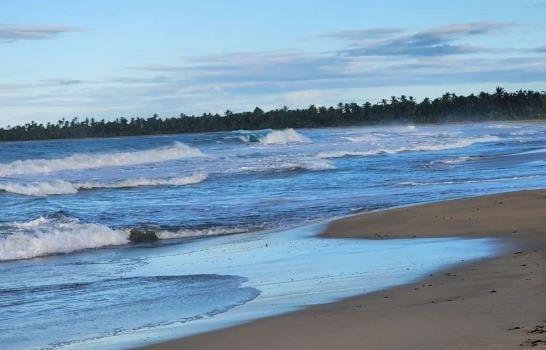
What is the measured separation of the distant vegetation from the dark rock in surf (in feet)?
418

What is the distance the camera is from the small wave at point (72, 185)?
91.6 feet

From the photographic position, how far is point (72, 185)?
29.2 metres

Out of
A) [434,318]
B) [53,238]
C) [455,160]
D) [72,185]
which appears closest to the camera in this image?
[434,318]

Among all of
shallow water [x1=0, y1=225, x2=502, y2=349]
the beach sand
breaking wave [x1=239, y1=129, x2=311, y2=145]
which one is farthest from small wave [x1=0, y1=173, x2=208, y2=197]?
breaking wave [x1=239, y1=129, x2=311, y2=145]

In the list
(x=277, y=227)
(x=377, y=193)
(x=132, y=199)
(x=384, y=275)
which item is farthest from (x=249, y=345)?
(x=132, y=199)

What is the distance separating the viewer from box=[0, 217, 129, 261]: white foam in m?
13.6

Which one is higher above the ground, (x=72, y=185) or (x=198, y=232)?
(x=72, y=185)

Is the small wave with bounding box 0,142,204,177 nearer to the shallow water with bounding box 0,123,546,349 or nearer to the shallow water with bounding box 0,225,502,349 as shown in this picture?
the shallow water with bounding box 0,123,546,349

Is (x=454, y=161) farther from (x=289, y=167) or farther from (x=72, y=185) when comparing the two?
(x=72, y=185)

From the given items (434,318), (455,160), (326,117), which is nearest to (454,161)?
(455,160)

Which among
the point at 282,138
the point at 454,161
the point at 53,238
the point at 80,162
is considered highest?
the point at 282,138

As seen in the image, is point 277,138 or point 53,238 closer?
point 53,238

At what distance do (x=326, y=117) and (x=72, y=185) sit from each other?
130 m

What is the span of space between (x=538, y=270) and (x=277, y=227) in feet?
26.0
